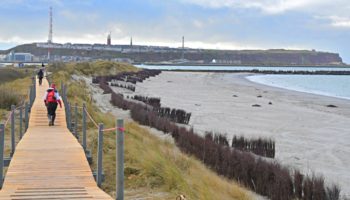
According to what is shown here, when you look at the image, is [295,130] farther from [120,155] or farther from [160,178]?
[120,155]

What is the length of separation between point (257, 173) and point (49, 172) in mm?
4172

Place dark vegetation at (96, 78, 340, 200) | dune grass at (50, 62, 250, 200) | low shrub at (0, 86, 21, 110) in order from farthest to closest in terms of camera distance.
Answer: low shrub at (0, 86, 21, 110), dark vegetation at (96, 78, 340, 200), dune grass at (50, 62, 250, 200)

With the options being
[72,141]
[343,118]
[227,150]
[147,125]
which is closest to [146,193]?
[72,141]

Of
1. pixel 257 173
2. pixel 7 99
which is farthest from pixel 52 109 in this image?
pixel 257 173

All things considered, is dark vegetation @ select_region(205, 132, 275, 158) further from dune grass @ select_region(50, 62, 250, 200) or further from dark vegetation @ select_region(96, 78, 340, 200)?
dune grass @ select_region(50, 62, 250, 200)

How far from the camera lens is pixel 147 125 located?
1855cm

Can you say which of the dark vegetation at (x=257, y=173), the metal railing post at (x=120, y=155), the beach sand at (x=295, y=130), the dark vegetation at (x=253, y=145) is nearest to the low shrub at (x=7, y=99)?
the beach sand at (x=295, y=130)

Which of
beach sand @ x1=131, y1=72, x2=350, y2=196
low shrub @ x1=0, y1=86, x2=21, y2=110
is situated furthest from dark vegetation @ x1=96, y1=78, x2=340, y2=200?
low shrub @ x1=0, y1=86, x2=21, y2=110

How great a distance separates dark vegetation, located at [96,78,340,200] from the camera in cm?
917

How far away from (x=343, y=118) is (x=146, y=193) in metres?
18.5

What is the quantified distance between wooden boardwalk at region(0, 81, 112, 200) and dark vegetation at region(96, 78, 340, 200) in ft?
10.3

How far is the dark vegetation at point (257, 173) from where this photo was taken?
9.17 metres

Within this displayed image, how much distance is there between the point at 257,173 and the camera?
1044cm

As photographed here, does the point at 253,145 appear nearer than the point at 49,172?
No
